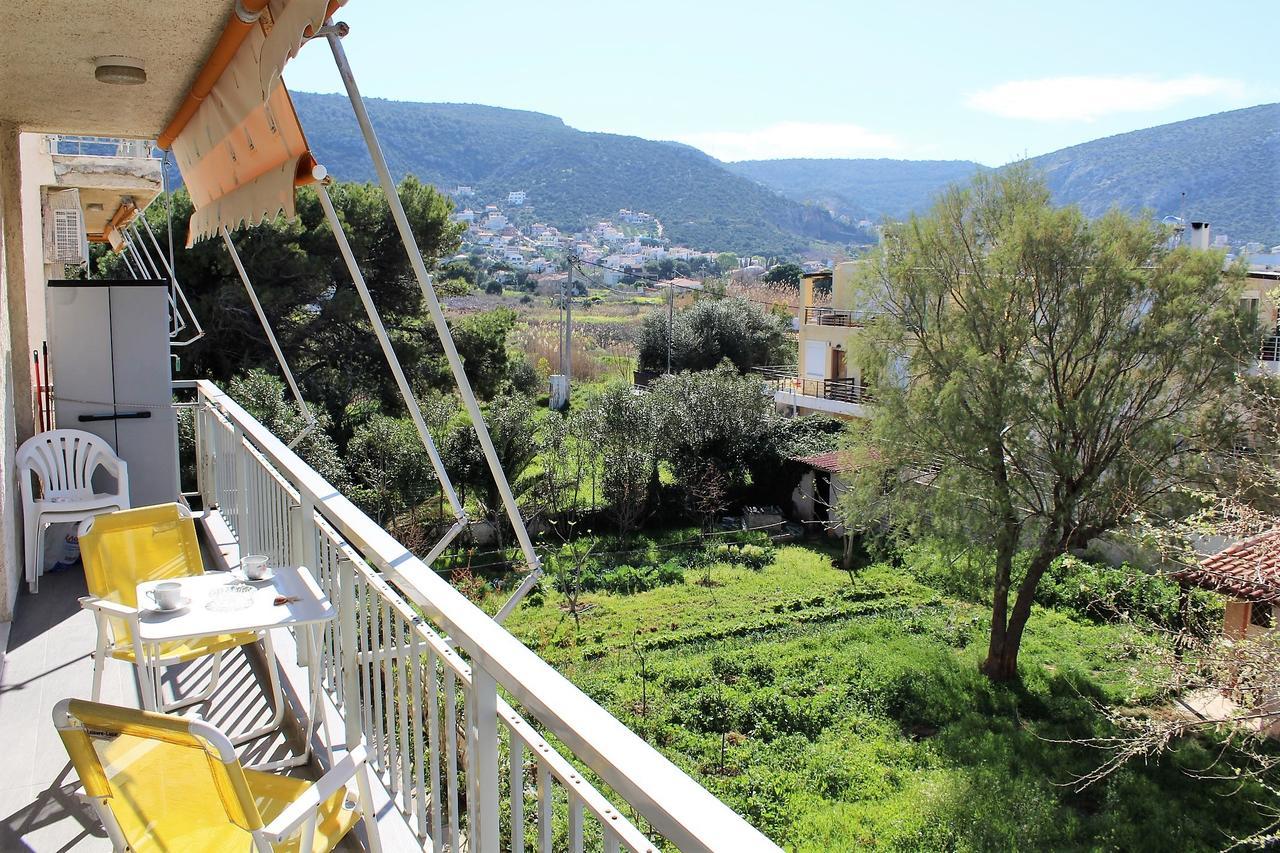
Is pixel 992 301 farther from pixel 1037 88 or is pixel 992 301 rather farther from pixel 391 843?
pixel 1037 88

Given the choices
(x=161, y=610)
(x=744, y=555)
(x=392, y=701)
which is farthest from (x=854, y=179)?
(x=392, y=701)

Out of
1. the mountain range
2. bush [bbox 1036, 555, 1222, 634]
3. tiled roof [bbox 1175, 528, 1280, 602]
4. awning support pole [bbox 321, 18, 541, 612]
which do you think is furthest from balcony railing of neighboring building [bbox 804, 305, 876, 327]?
the mountain range

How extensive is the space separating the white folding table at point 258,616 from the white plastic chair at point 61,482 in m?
2.07

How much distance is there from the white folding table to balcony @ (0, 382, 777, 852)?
5 centimetres

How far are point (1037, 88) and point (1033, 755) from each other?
435 feet

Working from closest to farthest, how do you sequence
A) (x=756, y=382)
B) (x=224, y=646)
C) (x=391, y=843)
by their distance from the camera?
(x=391, y=843), (x=224, y=646), (x=756, y=382)

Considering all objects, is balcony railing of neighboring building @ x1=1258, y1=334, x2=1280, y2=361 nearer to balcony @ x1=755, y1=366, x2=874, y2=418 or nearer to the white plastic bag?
balcony @ x1=755, y1=366, x2=874, y2=418

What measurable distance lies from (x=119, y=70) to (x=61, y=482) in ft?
7.94

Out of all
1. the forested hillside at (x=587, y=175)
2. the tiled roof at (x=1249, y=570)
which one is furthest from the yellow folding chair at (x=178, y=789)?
the forested hillside at (x=587, y=175)

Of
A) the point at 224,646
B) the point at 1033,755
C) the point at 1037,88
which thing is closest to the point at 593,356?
the point at 1033,755

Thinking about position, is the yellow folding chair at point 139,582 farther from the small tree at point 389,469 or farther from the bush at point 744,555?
the bush at point 744,555

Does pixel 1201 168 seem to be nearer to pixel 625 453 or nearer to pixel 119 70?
pixel 625 453

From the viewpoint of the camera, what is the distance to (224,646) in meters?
2.62

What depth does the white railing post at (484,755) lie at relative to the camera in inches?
52.7
